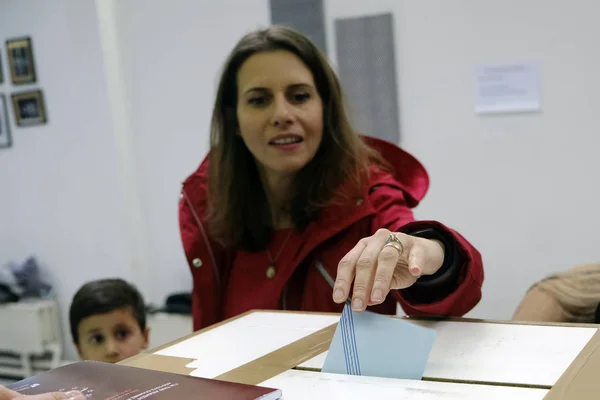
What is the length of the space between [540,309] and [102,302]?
1213mm

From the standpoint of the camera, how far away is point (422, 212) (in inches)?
109

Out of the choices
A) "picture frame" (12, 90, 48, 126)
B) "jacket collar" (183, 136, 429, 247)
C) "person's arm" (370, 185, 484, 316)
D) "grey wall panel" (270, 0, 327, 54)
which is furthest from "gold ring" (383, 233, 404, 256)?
"picture frame" (12, 90, 48, 126)

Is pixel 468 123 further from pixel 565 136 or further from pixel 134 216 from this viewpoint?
pixel 134 216

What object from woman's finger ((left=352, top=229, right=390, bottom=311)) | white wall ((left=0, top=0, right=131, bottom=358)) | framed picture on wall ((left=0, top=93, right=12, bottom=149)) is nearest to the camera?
woman's finger ((left=352, top=229, right=390, bottom=311))

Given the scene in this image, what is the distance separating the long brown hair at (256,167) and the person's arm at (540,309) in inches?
19.8

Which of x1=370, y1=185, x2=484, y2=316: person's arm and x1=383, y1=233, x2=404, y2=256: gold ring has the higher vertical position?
x1=383, y1=233, x2=404, y2=256: gold ring

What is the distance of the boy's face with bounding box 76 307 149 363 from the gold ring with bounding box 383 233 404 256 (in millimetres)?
1275

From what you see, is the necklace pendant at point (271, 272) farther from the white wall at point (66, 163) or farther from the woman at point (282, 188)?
the white wall at point (66, 163)

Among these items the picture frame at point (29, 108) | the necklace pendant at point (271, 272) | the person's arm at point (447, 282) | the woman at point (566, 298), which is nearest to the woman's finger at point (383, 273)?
the person's arm at point (447, 282)

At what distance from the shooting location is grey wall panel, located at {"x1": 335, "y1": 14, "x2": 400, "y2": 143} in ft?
8.97

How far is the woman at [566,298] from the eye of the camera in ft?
4.61

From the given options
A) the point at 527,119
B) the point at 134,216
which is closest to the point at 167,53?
the point at 134,216

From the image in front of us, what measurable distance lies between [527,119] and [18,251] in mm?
2840

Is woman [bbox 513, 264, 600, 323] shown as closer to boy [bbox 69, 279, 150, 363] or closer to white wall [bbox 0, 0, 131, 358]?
boy [bbox 69, 279, 150, 363]
